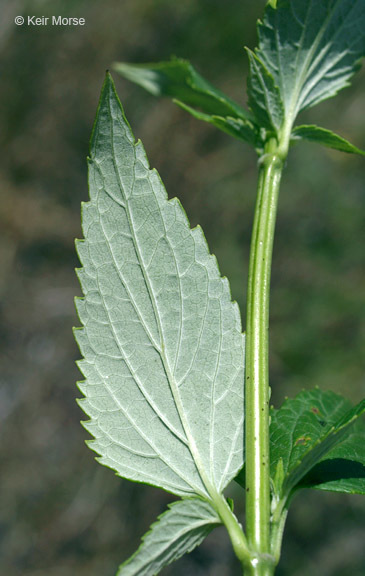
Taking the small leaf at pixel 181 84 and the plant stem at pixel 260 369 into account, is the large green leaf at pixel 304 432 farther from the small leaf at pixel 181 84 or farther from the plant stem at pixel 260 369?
the small leaf at pixel 181 84

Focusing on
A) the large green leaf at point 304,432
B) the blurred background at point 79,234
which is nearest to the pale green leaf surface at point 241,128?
the large green leaf at point 304,432

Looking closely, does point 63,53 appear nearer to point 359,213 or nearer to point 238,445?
point 359,213

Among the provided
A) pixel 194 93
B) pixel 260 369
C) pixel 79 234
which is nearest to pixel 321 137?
pixel 194 93

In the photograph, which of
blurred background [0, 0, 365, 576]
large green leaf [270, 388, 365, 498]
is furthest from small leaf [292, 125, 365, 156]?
blurred background [0, 0, 365, 576]

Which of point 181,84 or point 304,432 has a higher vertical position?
point 181,84

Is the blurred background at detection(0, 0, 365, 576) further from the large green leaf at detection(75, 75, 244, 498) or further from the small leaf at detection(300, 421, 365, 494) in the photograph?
the large green leaf at detection(75, 75, 244, 498)

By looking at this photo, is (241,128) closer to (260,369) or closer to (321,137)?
(321,137)
